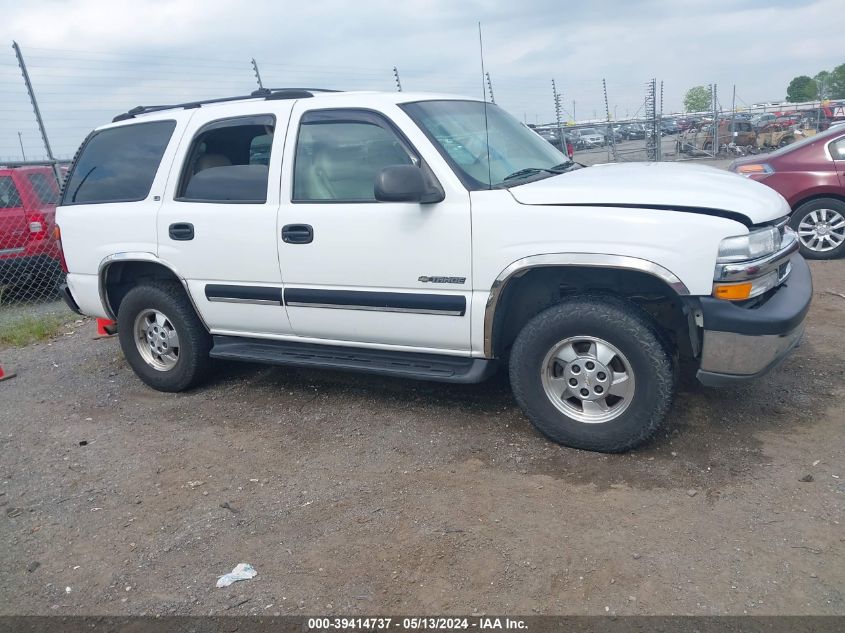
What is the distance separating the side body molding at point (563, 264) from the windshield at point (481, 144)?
1.66 ft

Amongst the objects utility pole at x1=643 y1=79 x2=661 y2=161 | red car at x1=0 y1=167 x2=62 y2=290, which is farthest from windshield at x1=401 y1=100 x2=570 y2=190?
utility pole at x1=643 y1=79 x2=661 y2=161

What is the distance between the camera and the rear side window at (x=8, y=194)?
29.5ft

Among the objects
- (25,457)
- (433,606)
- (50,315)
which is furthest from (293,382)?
(50,315)

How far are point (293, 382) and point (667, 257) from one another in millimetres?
2987

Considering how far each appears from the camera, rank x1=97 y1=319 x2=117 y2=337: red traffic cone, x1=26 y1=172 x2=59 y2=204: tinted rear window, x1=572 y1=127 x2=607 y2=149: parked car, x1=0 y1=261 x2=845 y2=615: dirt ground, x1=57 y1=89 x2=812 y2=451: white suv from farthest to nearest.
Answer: x1=572 y1=127 x2=607 y2=149: parked car, x1=26 y1=172 x2=59 y2=204: tinted rear window, x1=97 y1=319 x2=117 y2=337: red traffic cone, x1=57 y1=89 x2=812 y2=451: white suv, x1=0 y1=261 x2=845 y2=615: dirt ground

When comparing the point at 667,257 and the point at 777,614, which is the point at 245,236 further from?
the point at 777,614

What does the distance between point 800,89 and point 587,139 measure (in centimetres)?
5634

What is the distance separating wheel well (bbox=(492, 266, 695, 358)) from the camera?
151 inches

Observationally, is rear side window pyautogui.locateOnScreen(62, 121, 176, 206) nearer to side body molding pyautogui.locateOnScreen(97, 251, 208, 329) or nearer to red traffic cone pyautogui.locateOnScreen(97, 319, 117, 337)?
side body molding pyautogui.locateOnScreen(97, 251, 208, 329)

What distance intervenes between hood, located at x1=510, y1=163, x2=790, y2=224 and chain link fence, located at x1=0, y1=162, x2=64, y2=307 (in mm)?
7047

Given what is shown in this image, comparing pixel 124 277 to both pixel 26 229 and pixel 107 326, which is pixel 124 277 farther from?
pixel 26 229

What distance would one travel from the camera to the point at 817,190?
8.02 m

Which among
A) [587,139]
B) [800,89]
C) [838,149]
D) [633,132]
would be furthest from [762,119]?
[800,89]

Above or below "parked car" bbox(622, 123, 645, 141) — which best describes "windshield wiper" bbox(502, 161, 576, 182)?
above
